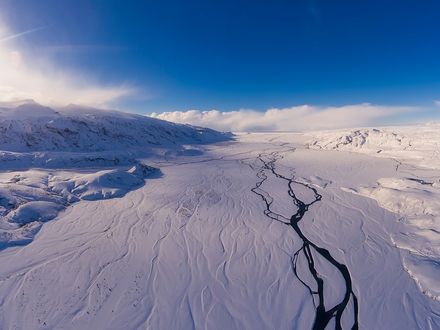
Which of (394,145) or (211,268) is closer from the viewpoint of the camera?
(211,268)

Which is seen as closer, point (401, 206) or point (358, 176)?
point (401, 206)

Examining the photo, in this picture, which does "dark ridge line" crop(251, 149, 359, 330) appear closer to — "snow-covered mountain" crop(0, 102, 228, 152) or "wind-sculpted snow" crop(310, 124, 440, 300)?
"wind-sculpted snow" crop(310, 124, 440, 300)

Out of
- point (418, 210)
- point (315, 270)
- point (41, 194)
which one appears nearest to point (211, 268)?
point (315, 270)

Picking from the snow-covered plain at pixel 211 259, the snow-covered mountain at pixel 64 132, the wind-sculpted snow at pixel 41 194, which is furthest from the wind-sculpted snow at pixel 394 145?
the snow-covered mountain at pixel 64 132

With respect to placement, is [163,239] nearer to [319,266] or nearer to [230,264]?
[230,264]

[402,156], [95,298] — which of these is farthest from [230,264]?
[402,156]

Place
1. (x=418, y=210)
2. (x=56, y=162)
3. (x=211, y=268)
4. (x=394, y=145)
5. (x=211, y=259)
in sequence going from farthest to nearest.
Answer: (x=394, y=145), (x=56, y=162), (x=418, y=210), (x=211, y=259), (x=211, y=268)

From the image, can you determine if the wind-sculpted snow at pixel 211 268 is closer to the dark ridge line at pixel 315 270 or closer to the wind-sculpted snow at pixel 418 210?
the dark ridge line at pixel 315 270

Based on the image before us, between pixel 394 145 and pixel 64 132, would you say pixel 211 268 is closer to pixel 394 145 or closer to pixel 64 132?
pixel 64 132
